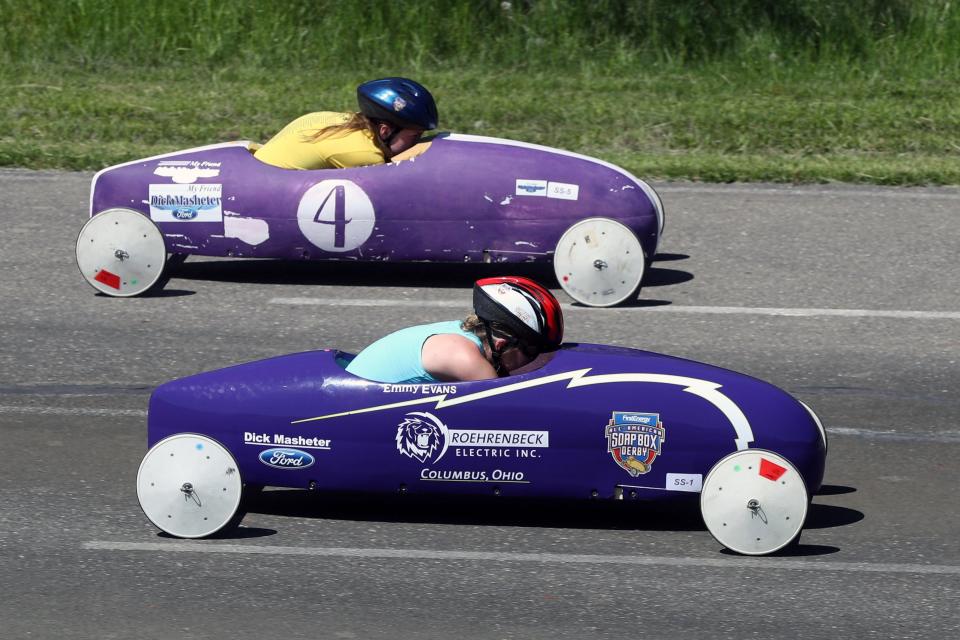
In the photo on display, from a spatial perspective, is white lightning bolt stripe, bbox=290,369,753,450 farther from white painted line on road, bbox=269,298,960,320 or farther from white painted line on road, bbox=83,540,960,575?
white painted line on road, bbox=269,298,960,320

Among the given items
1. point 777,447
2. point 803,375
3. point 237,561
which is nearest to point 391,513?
point 237,561

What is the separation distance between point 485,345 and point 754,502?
1.21 metres

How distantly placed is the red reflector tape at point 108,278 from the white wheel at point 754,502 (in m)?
4.72

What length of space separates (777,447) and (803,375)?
2.35 m

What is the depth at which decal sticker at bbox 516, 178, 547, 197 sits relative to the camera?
974 cm

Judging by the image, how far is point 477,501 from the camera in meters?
6.94

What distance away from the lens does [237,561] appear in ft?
20.4

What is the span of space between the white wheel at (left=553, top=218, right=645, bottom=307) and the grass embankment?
3.55 meters

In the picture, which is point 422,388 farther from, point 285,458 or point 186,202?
point 186,202

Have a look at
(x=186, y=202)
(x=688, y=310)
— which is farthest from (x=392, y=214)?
(x=688, y=310)

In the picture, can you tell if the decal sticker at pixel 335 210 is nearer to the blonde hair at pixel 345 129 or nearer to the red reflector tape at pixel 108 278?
the blonde hair at pixel 345 129

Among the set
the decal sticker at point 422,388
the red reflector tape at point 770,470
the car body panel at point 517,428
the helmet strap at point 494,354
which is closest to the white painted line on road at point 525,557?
the car body panel at point 517,428

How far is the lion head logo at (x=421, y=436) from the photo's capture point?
6328 mm

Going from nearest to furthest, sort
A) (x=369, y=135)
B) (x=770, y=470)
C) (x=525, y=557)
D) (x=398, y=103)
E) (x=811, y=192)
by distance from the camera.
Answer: (x=770, y=470) → (x=525, y=557) → (x=398, y=103) → (x=369, y=135) → (x=811, y=192)
